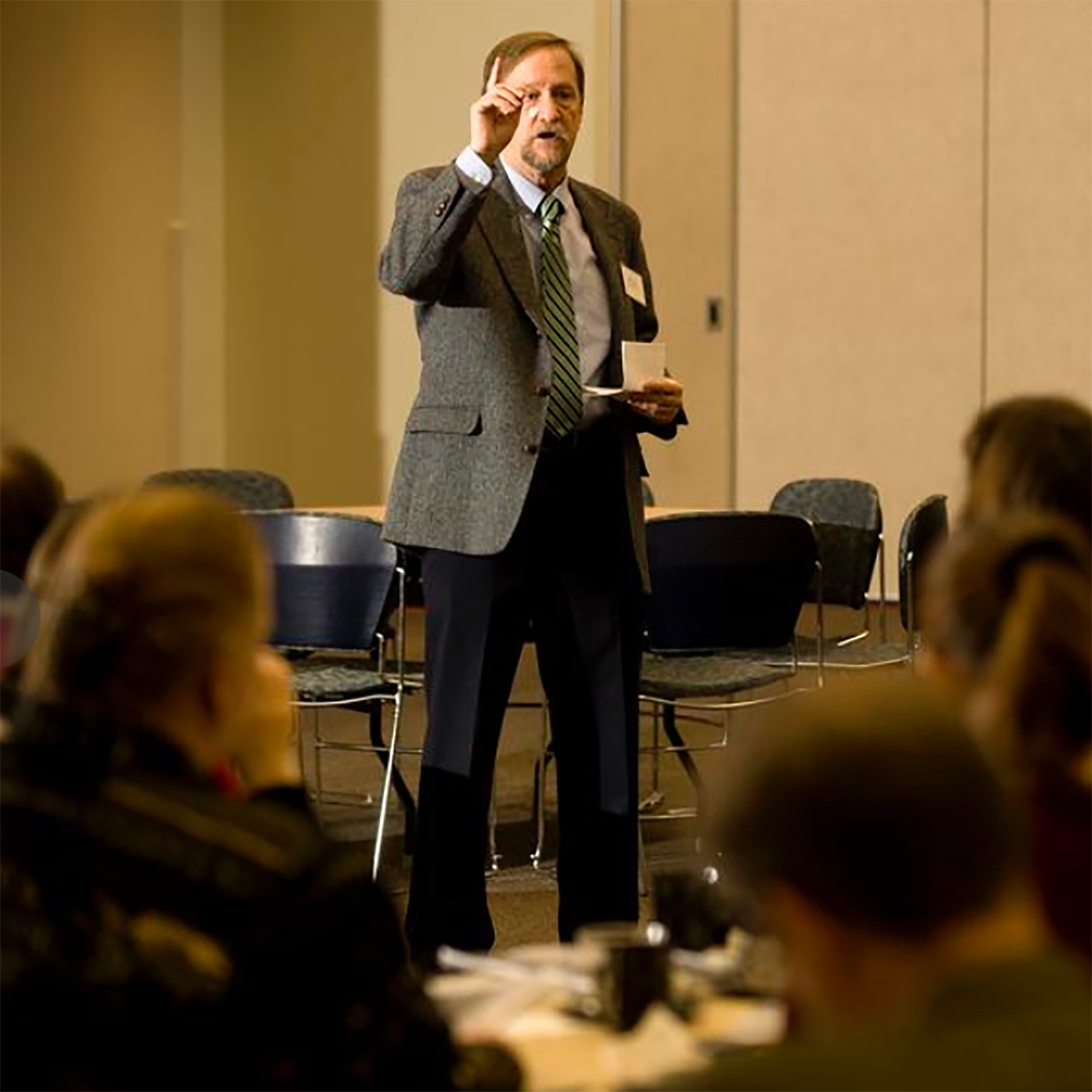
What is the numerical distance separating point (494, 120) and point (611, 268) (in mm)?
463

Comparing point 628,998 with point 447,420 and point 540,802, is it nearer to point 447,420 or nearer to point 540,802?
point 447,420

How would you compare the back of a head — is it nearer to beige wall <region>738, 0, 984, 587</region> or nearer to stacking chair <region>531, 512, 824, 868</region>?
stacking chair <region>531, 512, 824, 868</region>

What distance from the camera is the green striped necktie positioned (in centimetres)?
438

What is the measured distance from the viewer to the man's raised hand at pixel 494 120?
420 cm

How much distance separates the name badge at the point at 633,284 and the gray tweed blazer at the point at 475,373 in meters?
0.04

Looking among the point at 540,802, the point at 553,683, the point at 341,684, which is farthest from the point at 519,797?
the point at 553,683

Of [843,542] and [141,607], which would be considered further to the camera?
[843,542]

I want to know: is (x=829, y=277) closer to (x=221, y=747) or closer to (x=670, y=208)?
(x=670, y=208)

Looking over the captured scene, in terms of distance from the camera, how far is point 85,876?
72.1 inches

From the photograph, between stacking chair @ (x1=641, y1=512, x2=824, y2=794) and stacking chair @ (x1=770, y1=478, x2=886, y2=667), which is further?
stacking chair @ (x1=770, y1=478, x2=886, y2=667)

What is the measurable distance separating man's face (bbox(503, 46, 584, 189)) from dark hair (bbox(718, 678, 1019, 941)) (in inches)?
123

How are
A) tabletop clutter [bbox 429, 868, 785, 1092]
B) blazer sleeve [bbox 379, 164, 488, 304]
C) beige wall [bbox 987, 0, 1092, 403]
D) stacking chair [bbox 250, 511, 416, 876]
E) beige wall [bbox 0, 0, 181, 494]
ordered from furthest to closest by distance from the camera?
1. beige wall [bbox 987, 0, 1092, 403]
2. beige wall [bbox 0, 0, 181, 494]
3. stacking chair [bbox 250, 511, 416, 876]
4. blazer sleeve [bbox 379, 164, 488, 304]
5. tabletop clutter [bbox 429, 868, 785, 1092]

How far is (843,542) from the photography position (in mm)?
7133

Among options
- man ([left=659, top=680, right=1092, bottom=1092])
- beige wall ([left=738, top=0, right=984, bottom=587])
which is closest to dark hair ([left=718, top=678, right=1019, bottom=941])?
man ([left=659, top=680, right=1092, bottom=1092])
